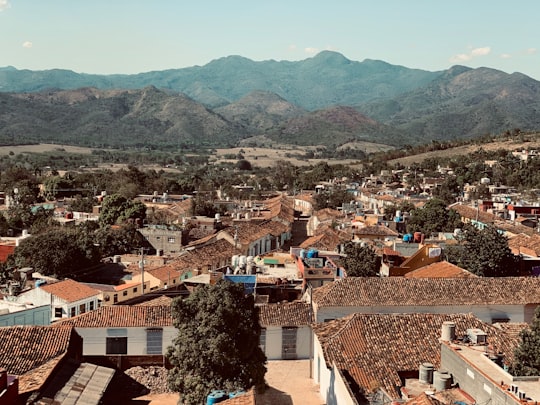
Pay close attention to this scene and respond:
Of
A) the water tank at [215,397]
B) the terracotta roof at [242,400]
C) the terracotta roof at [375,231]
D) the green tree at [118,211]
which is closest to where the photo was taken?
the terracotta roof at [242,400]

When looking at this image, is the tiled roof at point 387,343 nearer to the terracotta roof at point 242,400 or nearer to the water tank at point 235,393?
the water tank at point 235,393

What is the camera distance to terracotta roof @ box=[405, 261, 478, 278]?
28.8m

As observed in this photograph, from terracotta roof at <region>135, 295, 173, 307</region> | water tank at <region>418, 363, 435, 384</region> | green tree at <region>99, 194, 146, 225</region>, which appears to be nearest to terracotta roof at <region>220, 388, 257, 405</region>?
water tank at <region>418, 363, 435, 384</region>

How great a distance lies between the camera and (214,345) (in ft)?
54.2

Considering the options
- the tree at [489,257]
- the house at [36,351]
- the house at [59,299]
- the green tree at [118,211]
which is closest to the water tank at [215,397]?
the house at [36,351]

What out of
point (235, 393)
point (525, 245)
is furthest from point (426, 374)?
point (525, 245)

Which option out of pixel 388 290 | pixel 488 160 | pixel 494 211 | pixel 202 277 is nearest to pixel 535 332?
pixel 388 290

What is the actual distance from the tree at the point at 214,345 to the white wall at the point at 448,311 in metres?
6.50

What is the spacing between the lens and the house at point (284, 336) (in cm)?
2298

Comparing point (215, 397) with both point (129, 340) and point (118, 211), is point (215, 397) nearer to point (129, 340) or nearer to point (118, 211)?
point (129, 340)

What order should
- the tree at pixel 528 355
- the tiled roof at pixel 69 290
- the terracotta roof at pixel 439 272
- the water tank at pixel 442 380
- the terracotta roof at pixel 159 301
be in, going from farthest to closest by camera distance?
the terracotta roof at pixel 439 272, the tiled roof at pixel 69 290, the terracotta roof at pixel 159 301, the tree at pixel 528 355, the water tank at pixel 442 380

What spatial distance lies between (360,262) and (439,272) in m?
3.20

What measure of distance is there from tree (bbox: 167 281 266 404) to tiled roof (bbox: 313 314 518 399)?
113 inches

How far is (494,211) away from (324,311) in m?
33.1
